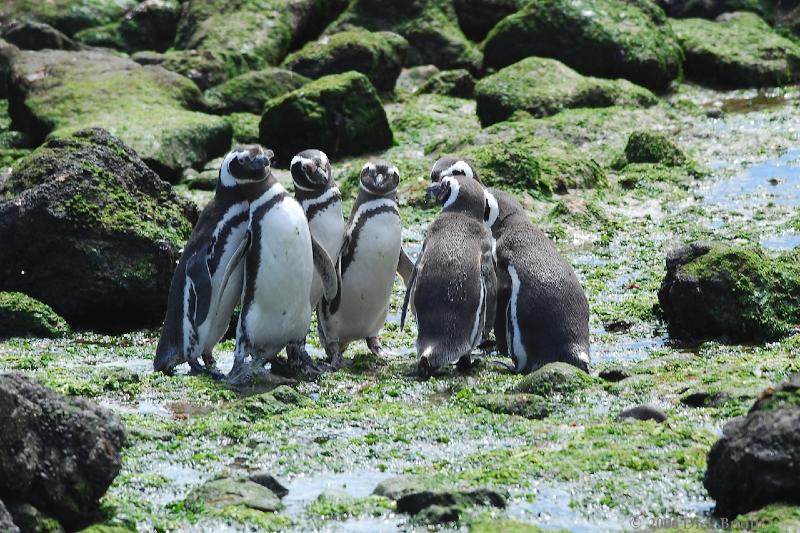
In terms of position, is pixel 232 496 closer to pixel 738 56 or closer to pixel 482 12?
pixel 738 56

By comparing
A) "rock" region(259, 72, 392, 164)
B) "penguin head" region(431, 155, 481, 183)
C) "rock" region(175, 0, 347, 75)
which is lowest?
"rock" region(175, 0, 347, 75)

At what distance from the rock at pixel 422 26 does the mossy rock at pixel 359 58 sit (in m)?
1.31

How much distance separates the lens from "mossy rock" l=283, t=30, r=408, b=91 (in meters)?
18.5

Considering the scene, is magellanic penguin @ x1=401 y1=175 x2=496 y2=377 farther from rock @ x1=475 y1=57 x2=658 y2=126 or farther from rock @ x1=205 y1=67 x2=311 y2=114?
rock @ x1=205 y1=67 x2=311 y2=114

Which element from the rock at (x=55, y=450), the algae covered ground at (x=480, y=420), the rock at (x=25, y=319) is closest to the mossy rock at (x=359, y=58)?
the algae covered ground at (x=480, y=420)

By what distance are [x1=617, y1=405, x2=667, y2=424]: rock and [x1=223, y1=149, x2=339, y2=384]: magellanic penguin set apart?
7.57 ft

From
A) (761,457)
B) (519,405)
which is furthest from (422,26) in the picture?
(761,457)

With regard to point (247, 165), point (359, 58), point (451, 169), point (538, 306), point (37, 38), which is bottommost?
point (37, 38)

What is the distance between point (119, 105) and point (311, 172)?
27.6 feet

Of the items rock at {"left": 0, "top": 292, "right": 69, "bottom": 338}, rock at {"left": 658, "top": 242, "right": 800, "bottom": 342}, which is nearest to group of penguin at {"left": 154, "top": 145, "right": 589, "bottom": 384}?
rock at {"left": 658, "top": 242, "right": 800, "bottom": 342}

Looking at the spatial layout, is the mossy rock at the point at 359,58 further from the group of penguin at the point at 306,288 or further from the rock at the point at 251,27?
the group of penguin at the point at 306,288

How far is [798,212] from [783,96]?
22.1 feet

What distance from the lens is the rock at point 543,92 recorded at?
16406mm

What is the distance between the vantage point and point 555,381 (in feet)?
23.5
